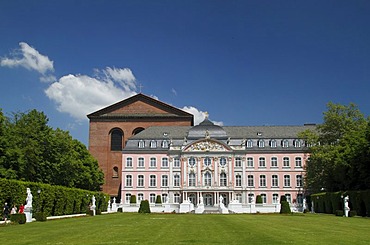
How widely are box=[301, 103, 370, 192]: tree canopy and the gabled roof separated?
24.1m

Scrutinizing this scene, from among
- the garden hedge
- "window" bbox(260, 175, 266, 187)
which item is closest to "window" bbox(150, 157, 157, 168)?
"window" bbox(260, 175, 266, 187)

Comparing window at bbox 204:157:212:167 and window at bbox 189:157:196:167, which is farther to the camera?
window at bbox 189:157:196:167

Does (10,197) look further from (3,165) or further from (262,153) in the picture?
(262,153)

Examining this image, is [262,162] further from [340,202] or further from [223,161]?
[340,202]

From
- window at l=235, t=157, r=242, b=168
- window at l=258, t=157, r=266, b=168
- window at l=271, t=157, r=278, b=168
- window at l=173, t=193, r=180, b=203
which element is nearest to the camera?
window at l=173, t=193, r=180, b=203

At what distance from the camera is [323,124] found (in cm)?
6194

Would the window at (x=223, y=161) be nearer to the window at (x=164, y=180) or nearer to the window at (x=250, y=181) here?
the window at (x=250, y=181)

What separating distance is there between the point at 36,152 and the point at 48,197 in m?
6.48

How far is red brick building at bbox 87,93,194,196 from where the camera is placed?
79.1 m

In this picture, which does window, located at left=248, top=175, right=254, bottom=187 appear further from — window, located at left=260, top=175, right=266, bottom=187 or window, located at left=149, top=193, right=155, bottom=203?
window, located at left=149, top=193, right=155, bottom=203

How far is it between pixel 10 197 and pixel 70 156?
19282 millimetres

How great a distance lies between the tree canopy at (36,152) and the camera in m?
43.8

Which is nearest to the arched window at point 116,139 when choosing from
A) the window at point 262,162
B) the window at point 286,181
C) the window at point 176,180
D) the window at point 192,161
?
the window at point 176,180

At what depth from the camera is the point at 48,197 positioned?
4416cm
